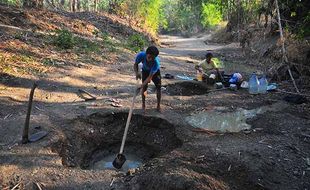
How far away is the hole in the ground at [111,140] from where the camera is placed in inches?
207

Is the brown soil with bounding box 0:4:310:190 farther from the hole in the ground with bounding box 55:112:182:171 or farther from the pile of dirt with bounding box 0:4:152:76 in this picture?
the pile of dirt with bounding box 0:4:152:76

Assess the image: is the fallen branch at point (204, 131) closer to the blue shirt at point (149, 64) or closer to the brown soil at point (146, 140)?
the brown soil at point (146, 140)

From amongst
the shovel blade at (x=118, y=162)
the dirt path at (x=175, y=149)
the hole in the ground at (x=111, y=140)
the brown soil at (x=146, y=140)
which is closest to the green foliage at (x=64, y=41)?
the brown soil at (x=146, y=140)

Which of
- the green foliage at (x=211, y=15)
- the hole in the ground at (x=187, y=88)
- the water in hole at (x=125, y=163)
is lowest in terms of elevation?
the water in hole at (x=125, y=163)

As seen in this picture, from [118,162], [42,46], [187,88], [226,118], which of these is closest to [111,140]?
[118,162]

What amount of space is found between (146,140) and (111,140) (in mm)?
627

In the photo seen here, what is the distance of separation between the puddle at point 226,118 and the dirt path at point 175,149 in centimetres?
12

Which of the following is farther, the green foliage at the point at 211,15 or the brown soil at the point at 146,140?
the green foliage at the point at 211,15

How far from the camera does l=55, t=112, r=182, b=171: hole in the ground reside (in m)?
5.27

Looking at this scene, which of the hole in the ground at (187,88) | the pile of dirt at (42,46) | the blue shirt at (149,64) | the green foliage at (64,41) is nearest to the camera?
the blue shirt at (149,64)

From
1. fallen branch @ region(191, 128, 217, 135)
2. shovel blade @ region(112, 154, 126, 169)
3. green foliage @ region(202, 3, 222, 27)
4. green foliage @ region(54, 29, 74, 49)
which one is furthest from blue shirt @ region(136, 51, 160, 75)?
green foliage @ region(202, 3, 222, 27)

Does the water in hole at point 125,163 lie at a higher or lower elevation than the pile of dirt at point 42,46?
lower

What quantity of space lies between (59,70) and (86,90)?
A: 1.33m

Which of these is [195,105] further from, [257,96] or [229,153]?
[229,153]
